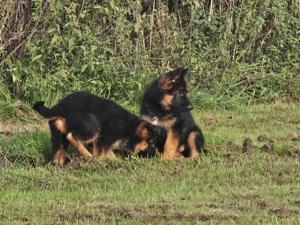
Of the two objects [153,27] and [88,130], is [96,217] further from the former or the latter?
[153,27]

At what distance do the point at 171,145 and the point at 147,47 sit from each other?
14.4 ft

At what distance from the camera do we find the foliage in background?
12984mm

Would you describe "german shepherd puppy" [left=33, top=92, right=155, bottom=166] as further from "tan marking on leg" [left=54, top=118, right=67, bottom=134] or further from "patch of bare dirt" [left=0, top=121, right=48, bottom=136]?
"patch of bare dirt" [left=0, top=121, right=48, bottom=136]

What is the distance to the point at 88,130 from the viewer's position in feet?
31.9

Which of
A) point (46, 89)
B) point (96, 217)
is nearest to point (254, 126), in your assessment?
point (46, 89)

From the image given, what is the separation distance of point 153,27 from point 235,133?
10.9ft

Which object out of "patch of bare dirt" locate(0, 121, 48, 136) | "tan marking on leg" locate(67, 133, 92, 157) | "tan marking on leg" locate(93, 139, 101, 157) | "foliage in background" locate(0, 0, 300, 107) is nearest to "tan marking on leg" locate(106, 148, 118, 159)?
"tan marking on leg" locate(93, 139, 101, 157)

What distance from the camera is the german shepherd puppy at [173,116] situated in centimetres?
1012

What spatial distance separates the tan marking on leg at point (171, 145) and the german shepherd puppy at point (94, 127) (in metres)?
0.19

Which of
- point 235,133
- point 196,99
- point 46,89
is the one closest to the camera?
point 235,133

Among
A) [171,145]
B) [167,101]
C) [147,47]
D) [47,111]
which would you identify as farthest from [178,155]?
[147,47]

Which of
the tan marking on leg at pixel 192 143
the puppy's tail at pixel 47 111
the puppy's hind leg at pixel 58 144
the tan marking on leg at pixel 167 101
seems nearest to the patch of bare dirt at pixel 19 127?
the puppy's hind leg at pixel 58 144

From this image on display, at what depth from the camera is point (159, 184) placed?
28.1 ft

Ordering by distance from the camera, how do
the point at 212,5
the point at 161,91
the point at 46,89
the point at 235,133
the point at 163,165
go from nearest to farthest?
1. the point at 163,165
2. the point at 161,91
3. the point at 235,133
4. the point at 46,89
5. the point at 212,5
